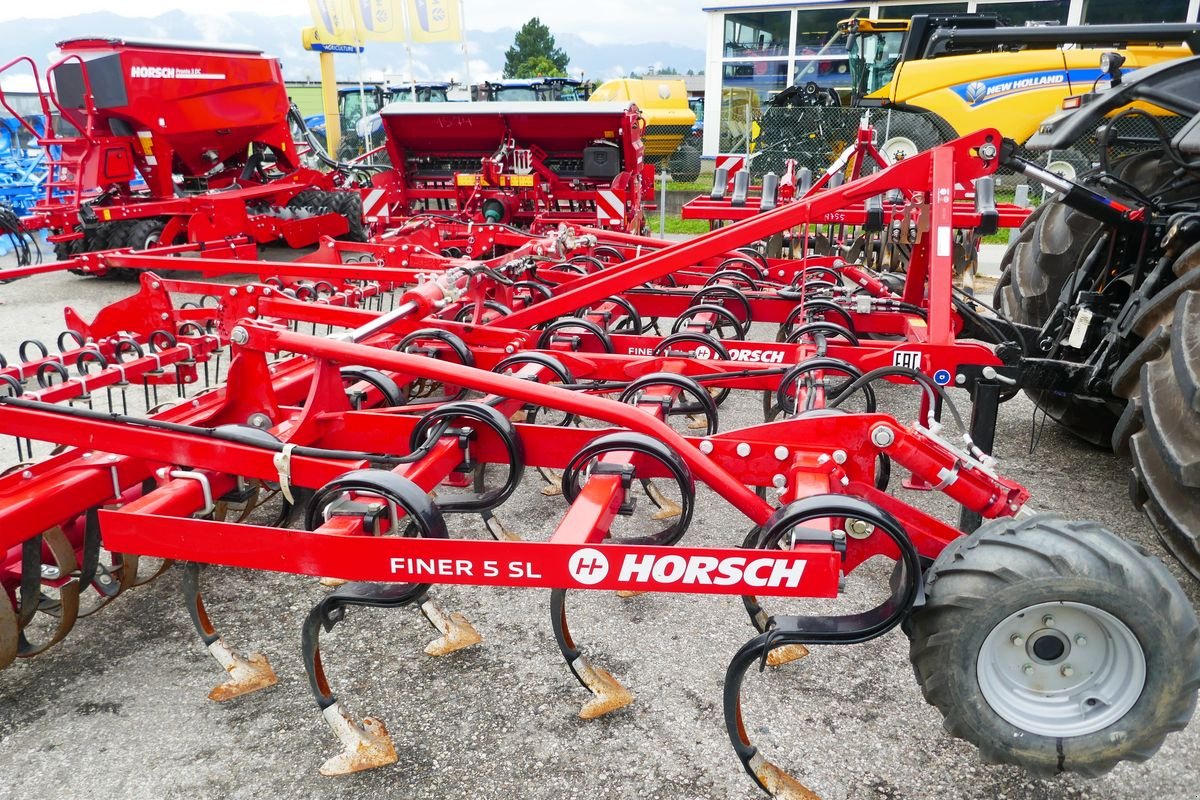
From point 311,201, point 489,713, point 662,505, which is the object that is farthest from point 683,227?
point 489,713

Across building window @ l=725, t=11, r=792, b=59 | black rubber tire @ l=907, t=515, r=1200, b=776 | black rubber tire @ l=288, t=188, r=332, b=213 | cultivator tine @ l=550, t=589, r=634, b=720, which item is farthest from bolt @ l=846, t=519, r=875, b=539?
building window @ l=725, t=11, r=792, b=59

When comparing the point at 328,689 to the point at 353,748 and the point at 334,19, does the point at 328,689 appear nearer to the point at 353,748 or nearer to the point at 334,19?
the point at 353,748

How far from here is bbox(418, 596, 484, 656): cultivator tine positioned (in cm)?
252

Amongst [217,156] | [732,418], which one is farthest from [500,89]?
[732,418]

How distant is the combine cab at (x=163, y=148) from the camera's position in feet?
24.8

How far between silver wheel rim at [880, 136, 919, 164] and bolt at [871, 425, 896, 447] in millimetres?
10014

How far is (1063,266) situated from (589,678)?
314cm

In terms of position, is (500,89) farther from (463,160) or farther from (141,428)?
(141,428)

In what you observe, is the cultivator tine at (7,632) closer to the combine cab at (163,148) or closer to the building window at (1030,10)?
the combine cab at (163,148)

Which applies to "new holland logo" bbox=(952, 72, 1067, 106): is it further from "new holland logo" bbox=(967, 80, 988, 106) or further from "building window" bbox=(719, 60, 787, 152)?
"building window" bbox=(719, 60, 787, 152)

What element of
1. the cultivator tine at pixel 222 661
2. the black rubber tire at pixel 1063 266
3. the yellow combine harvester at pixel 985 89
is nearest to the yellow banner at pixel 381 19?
the yellow combine harvester at pixel 985 89

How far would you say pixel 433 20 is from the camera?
52.1 feet

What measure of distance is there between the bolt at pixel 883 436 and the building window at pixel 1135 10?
17.4 m

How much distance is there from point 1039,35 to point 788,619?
3694mm
